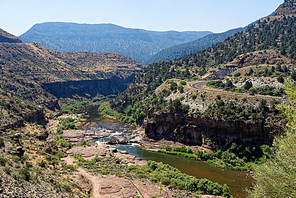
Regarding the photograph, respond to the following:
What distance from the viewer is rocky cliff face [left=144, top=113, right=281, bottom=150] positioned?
5753cm

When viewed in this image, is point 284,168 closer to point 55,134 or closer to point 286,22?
point 55,134

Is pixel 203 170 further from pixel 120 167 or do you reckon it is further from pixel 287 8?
pixel 287 8

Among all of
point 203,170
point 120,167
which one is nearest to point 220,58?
point 203,170

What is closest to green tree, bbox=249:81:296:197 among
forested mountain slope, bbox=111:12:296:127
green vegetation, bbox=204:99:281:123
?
green vegetation, bbox=204:99:281:123

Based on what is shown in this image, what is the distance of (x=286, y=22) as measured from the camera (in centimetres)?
13475

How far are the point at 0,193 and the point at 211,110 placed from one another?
57.5m

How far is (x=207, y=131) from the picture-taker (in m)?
65.9

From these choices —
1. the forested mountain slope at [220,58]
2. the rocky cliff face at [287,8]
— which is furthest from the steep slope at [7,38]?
the rocky cliff face at [287,8]

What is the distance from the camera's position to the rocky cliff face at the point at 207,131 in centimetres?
5753

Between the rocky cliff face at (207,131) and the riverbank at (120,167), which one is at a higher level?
the rocky cliff face at (207,131)

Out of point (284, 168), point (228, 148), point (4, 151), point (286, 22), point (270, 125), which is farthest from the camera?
point (286, 22)

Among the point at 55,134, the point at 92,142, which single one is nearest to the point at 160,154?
the point at 92,142

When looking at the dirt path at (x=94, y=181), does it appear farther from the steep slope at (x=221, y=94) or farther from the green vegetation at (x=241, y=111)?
the green vegetation at (x=241, y=111)

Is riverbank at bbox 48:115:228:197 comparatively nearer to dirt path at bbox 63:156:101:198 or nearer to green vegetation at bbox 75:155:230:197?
green vegetation at bbox 75:155:230:197
